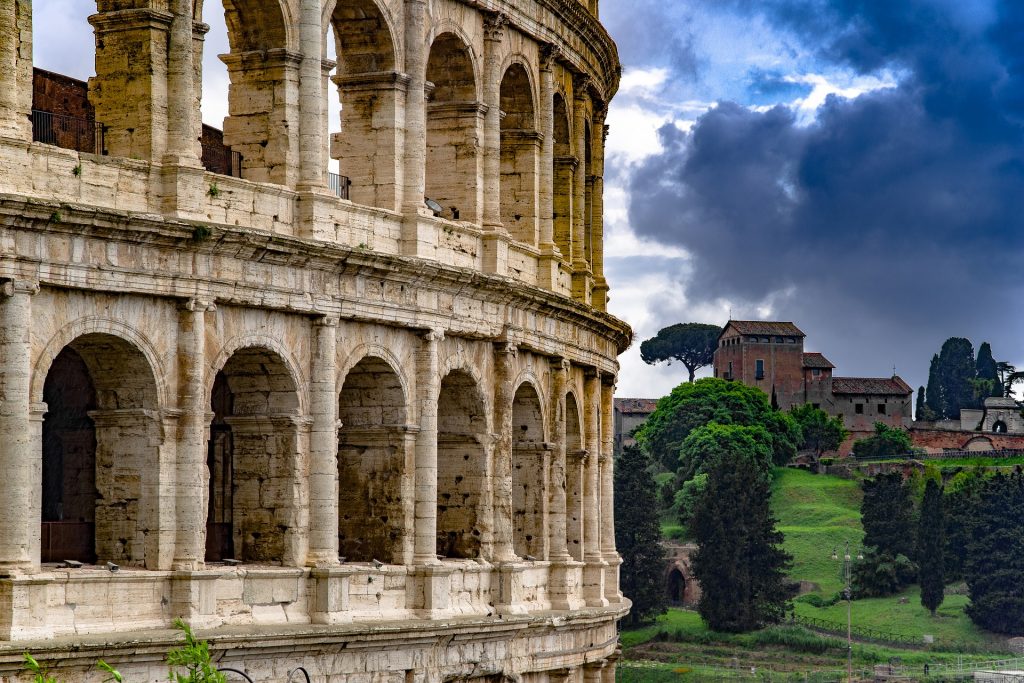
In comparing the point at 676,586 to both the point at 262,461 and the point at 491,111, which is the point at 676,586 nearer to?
the point at 491,111

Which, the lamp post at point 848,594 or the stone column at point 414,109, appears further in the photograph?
the lamp post at point 848,594

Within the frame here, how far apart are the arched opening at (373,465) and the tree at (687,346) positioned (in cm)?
15223

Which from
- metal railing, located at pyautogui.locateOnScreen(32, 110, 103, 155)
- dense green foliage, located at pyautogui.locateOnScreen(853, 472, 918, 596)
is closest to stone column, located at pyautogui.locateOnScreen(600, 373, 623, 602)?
metal railing, located at pyautogui.locateOnScreen(32, 110, 103, 155)

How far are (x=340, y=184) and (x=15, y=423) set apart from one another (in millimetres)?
8173

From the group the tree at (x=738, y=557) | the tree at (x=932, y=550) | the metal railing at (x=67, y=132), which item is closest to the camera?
the metal railing at (x=67, y=132)

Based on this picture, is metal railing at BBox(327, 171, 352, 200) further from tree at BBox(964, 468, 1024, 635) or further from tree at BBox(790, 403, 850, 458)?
tree at BBox(790, 403, 850, 458)

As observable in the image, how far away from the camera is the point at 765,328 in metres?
157

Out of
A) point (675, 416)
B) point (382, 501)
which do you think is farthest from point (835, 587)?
point (382, 501)

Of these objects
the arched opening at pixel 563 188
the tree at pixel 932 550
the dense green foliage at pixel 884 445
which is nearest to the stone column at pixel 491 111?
the arched opening at pixel 563 188

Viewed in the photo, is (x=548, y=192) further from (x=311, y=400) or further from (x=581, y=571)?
(x=311, y=400)

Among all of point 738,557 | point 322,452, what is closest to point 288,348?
point 322,452

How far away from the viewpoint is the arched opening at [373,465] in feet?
102

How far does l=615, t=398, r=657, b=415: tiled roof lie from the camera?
15219 cm

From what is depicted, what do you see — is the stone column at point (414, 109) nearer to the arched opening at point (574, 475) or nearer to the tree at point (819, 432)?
the arched opening at point (574, 475)
